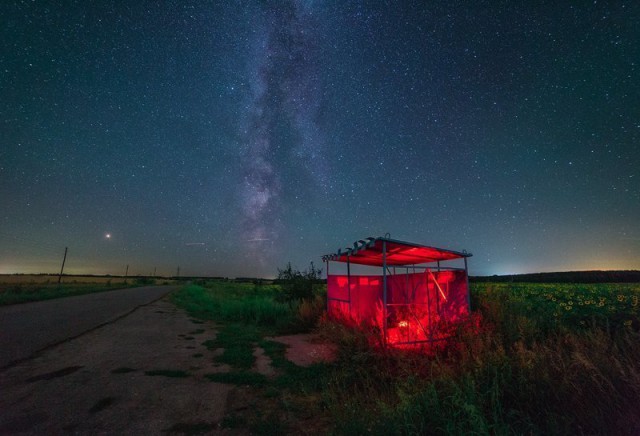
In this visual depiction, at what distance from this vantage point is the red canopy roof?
8.20 metres

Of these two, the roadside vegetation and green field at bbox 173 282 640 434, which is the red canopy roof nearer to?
green field at bbox 173 282 640 434

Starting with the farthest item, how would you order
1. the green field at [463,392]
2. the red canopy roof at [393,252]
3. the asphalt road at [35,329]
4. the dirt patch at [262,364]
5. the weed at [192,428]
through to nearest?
1. the red canopy roof at [393,252]
2. the asphalt road at [35,329]
3. the dirt patch at [262,364]
4. the weed at [192,428]
5. the green field at [463,392]

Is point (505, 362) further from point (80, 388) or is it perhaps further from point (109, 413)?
point (80, 388)

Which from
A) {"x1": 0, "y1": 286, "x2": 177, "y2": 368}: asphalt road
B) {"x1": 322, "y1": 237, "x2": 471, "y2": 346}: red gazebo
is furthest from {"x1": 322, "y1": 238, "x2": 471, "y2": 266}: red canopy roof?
{"x1": 0, "y1": 286, "x2": 177, "y2": 368}: asphalt road

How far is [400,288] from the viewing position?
495 inches

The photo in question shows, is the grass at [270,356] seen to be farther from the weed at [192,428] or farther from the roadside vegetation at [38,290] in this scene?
the roadside vegetation at [38,290]

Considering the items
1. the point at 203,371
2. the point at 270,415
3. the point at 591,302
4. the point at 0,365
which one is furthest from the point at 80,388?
the point at 591,302

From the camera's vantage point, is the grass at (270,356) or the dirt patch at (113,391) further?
the grass at (270,356)

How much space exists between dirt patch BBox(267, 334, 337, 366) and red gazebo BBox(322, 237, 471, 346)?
1.24m

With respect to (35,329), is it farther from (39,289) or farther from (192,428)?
(39,289)

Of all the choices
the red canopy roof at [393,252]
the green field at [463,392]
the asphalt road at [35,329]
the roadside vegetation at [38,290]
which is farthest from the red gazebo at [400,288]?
the roadside vegetation at [38,290]

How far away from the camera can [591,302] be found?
355 inches

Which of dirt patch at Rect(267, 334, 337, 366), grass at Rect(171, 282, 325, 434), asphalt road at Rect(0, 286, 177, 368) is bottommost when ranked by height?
dirt patch at Rect(267, 334, 337, 366)

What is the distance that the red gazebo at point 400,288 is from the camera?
8758mm
